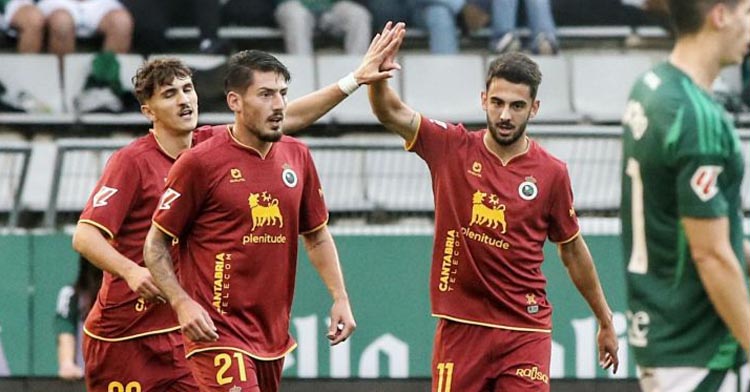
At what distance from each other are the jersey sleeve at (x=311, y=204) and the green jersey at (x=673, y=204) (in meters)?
2.39

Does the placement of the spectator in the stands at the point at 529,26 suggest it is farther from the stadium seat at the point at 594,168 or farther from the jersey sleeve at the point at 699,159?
the jersey sleeve at the point at 699,159

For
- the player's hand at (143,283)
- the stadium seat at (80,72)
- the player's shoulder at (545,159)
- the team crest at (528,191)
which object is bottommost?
the player's hand at (143,283)

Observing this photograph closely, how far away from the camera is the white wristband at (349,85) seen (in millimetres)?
7398

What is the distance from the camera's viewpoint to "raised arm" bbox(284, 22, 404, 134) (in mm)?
7195

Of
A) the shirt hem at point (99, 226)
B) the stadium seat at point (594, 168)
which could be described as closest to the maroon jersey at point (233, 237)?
the shirt hem at point (99, 226)

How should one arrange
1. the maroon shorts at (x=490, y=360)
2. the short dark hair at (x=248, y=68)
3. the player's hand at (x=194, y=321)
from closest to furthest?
the player's hand at (x=194, y=321)
the short dark hair at (x=248, y=68)
the maroon shorts at (x=490, y=360)

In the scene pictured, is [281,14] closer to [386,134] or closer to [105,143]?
[386,134]

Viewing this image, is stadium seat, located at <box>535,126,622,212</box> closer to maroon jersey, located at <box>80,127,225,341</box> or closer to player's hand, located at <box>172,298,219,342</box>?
maroon jersey, located at <box>80,127,225,341</box>

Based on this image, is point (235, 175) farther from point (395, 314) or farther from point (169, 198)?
point (395, 314)

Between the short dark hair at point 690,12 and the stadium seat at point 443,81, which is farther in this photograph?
the stadium seat at point 443,81

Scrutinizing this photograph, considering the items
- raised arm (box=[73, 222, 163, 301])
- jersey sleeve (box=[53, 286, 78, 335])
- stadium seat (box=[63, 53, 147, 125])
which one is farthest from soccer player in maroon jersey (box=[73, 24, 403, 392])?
stadium seat (box=[63, 53, 147, 125])

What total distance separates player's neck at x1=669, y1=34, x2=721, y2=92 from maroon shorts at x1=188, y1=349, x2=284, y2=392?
264 cm

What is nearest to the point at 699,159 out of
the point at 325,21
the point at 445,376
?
the point at 445,376

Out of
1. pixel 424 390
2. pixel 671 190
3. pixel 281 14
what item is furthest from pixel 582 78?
pixel 671 190
